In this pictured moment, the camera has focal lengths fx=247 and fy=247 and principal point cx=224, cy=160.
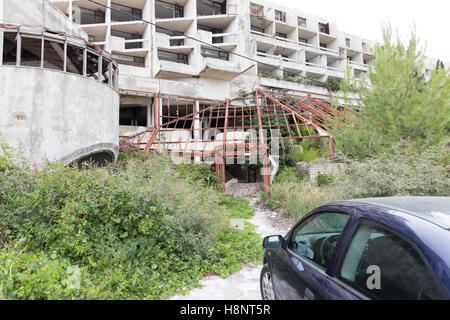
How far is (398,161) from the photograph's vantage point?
19.5 ft

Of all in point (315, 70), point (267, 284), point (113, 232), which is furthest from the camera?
point (315, 70)

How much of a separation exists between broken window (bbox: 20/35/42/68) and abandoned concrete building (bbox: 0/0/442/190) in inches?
2.2

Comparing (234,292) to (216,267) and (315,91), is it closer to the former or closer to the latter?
(216,267)

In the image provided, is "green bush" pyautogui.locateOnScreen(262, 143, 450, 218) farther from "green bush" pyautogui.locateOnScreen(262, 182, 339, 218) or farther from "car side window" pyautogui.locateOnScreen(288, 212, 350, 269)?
"car side window" pyautogui.locateOnScreen(288, 212, 350, 269)

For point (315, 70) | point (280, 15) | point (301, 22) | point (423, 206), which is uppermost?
point (301, 22)

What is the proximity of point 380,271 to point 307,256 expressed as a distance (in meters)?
0.85

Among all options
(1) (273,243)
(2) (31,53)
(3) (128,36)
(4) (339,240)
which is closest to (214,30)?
(3) (128,36)

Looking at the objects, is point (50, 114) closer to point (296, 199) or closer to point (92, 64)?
point (92, 64)

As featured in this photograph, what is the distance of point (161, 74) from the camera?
20.9 m

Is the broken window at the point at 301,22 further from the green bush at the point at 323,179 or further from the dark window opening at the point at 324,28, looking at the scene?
the green bush at the point at 323,179

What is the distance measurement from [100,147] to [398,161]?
8.73 meters

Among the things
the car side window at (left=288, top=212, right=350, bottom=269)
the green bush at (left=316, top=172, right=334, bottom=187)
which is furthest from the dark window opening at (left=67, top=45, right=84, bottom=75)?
the green bush at (left=316, top=172, right=334, bottom=187)

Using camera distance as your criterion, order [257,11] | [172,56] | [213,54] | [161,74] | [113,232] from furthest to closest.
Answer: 1. [257,11]
2. [213,54]
3. [172,56]
4. [161,74]
5. [113,232]
